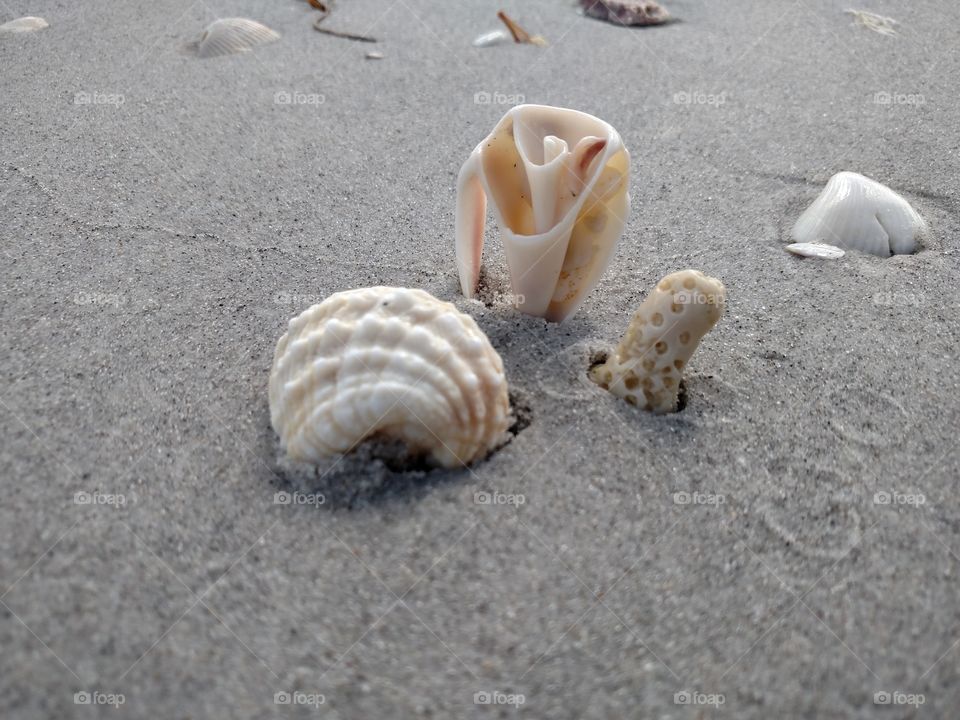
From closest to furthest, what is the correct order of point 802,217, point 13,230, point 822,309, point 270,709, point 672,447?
point 270,709, point 672,447, point 822,309, point 13,230, point 802,217

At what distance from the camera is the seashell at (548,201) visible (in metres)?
2.21

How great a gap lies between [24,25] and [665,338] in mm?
4232

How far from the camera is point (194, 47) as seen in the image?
4281mm

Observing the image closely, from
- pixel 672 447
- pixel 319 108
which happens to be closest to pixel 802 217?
A: pixel 672 447

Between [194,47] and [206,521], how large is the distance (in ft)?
11.2

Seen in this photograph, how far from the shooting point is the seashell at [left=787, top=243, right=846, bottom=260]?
2801 millimetres

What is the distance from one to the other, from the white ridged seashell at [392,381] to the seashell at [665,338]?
393 millimetres

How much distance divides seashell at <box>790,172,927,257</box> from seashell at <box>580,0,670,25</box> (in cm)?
227

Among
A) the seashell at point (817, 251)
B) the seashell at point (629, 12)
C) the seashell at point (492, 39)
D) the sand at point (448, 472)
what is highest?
the seashell at point (629, 12)

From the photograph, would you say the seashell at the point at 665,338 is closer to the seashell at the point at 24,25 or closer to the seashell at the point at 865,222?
the seashell at the point at 865,222

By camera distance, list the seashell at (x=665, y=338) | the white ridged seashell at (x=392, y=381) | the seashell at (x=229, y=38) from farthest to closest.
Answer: the seashell at (x=229, y=38) → the seashell at (x=665, y=338) → the white ridged seashell at (x=392, y=381)

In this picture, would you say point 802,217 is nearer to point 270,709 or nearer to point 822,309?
point 822,309

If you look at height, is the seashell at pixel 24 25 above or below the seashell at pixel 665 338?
below

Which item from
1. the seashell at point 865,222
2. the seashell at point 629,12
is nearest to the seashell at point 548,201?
the seashell at point 865,222
